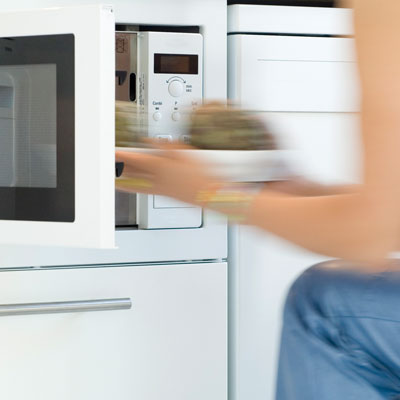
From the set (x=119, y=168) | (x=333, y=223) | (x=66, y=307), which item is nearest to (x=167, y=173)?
(x=119, y=168)

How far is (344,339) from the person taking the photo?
0.84 metres

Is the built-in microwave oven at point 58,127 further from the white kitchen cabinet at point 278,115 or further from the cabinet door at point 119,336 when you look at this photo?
the white kitchen cabinet at point 278,115

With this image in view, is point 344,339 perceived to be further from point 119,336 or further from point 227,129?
point 119,336

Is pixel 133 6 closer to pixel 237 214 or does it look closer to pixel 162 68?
pixel 162 68

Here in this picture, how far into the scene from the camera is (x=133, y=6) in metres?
1.11

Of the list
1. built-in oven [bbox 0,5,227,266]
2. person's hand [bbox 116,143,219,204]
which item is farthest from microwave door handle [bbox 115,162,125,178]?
built-in oven [bbox 0,5,227,266]

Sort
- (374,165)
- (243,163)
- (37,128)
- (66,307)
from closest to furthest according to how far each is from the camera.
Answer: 1. (374,165)
2. (37,128)
3. (243,163)
4. (66,307)

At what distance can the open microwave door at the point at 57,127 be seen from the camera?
2.45 feet

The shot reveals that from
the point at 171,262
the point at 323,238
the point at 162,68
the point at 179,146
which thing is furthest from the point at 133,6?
the point at 323,238

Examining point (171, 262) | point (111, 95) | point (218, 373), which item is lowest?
point (218, 373)

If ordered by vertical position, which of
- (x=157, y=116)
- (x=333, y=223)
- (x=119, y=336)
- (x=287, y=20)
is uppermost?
(x=287, y=20)

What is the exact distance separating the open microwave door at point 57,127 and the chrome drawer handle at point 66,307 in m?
0.30

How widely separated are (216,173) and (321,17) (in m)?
0.43

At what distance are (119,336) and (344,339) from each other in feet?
1.38
